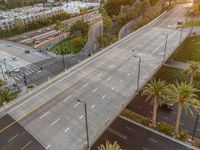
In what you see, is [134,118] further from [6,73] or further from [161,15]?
[161,15]

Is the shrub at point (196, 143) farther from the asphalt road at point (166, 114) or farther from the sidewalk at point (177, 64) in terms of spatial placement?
the sidewalk at point (177, 64)

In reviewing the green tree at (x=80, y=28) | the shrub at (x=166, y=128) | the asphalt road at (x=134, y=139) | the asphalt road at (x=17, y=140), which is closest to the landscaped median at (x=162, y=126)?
the shrub at (x=166, y=128)

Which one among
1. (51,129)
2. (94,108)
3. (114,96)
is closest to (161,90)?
(114,96)

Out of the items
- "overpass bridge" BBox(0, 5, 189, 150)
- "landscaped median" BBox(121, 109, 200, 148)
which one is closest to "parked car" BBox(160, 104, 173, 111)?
"landscaped median" BBox(121, 109, 200, 148)

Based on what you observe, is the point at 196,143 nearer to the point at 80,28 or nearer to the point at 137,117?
the point at 137,117

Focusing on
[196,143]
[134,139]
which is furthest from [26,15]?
[196,143]

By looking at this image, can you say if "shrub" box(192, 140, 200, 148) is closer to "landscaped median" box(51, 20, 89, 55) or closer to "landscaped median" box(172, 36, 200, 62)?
"landscaped median" box(172, 36, 200, 62)
